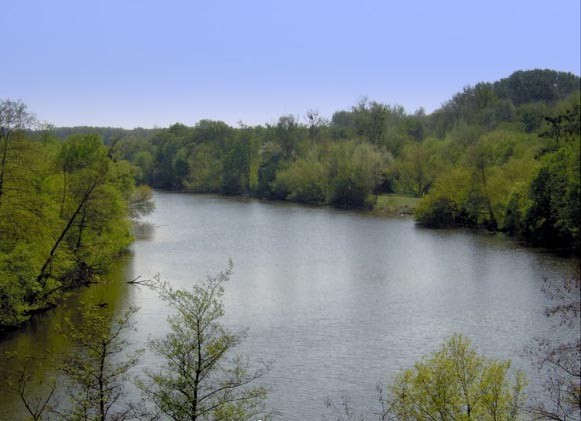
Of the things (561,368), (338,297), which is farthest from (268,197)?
(561,368)

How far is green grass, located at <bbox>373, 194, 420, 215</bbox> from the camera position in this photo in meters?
63.4

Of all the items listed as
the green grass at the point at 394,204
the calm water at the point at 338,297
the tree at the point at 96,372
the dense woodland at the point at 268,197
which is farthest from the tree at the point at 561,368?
the green grass at the point at 394,204

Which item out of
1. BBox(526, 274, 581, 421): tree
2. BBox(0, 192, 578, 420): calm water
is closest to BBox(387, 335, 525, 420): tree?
BBox(526, 274, 581, 421): tree

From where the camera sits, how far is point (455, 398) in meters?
12.2

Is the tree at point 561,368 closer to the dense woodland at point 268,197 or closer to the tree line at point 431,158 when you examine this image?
the dense woodland at point 268,197

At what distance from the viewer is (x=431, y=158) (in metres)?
68.8

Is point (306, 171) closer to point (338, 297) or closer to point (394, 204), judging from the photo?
point (394, 204)

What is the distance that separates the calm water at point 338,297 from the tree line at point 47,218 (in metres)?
1.21

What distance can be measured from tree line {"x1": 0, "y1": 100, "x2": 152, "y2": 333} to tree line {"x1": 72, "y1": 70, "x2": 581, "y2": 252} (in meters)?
3.22

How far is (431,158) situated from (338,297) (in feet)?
139

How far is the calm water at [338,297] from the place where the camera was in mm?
20219

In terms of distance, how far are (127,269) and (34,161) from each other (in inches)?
414

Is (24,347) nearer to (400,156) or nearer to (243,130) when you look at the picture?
(400,156)

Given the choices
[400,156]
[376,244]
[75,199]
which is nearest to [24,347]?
[75,199]
